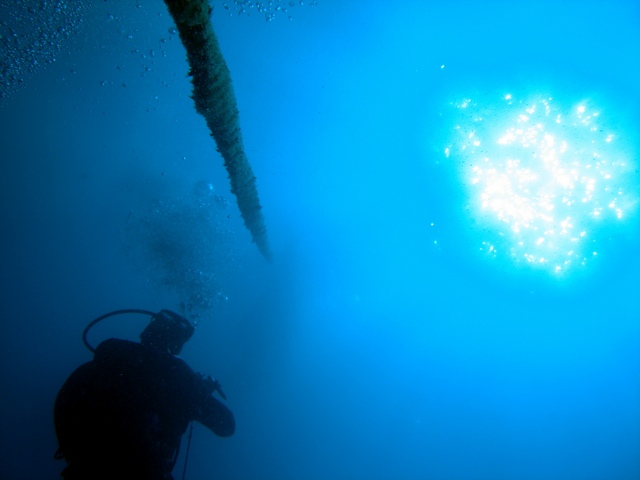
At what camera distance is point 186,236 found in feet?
57.4

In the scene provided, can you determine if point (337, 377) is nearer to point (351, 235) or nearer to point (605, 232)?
point (351, 235)

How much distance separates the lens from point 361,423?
32.2 m

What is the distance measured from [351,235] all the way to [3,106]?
18171mm

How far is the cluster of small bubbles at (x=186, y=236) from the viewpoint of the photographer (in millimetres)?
17016

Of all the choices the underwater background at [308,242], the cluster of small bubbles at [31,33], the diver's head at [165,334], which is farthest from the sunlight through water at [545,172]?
the cluster of small bubbles at [31,33]

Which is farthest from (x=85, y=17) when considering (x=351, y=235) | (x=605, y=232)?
(x=605, y=232)

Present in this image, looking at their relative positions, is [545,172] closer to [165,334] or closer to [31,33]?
[165,334]

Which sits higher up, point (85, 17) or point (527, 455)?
point (527, 455)

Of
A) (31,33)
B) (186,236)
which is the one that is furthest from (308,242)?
(31,33)

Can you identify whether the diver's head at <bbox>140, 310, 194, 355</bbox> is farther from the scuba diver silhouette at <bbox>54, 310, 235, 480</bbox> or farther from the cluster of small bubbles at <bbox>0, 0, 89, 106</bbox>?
the cluster of small bubbles at <bbox>0, 0, 89, 106</bbox>

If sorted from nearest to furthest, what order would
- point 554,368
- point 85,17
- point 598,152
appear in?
point 85,17 → point 598,152 → point 554,368

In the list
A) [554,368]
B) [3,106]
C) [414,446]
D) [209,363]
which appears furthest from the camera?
[414,446]

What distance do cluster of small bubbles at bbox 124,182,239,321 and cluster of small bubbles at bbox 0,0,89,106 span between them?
25.0 feet

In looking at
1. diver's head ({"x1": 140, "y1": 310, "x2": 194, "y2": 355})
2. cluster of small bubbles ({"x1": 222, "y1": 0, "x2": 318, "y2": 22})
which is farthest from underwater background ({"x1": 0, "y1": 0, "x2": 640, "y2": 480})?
diver's head ({"x1": 140, "y1": 310, "x2": 194, "y2": 355})
